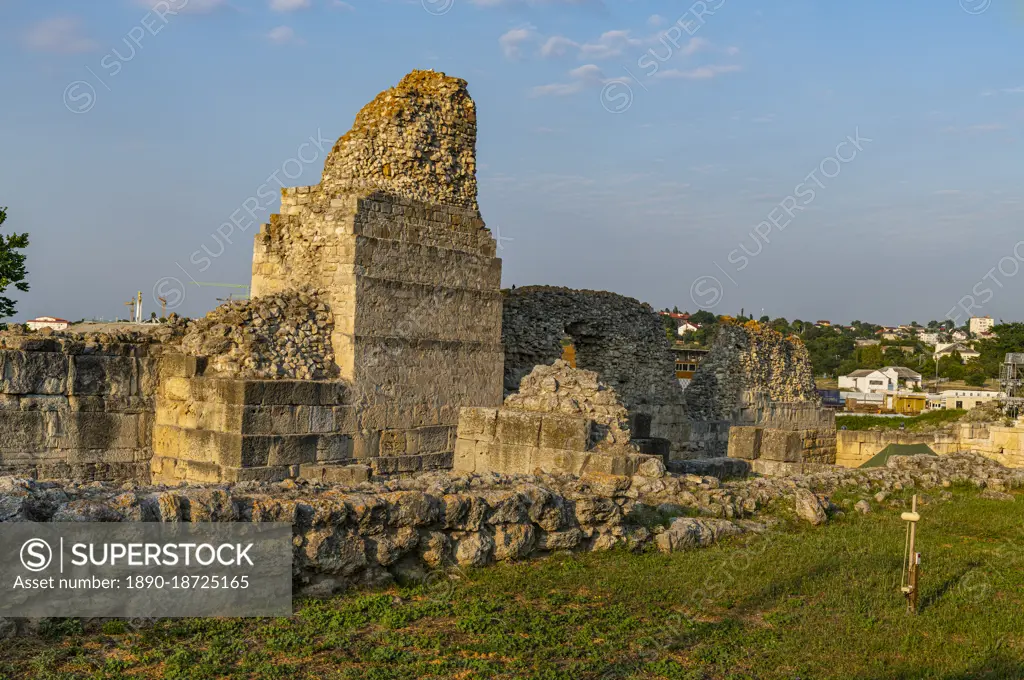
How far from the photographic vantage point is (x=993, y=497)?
12203 millimetres

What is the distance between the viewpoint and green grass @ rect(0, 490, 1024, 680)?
4977 mm

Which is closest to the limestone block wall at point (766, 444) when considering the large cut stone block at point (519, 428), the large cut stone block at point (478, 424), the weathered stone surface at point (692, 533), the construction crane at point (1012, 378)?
the large cut stone block at point (478, 424)

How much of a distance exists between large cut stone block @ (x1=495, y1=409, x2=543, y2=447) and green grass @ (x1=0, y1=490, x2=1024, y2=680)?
336 centimetres

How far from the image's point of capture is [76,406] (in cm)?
1198

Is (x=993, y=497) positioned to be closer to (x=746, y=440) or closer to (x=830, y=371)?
(x=746, y=440)

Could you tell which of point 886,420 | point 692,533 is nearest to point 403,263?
point 692,533

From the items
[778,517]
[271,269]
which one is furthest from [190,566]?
[271,269]

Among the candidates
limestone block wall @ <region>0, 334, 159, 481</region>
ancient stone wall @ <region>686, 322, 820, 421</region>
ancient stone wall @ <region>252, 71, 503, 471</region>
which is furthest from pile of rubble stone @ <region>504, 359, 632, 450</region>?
ancient stone wall @ <region>686, 322, 820, 421</region>

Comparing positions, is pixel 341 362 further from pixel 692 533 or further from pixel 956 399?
pixel 956 399

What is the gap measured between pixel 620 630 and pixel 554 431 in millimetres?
4973

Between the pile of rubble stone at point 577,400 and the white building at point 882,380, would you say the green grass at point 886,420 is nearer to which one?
the white building at point 882,380

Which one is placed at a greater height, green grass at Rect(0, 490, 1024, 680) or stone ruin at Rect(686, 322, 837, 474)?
stone ruin at Rect(686, 322, 837, 474)

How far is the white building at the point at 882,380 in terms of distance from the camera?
73688 mm

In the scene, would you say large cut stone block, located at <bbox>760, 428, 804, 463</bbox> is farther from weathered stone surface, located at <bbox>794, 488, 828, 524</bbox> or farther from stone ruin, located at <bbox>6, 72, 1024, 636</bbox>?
weathered stone surface, located at <bbox>794, 488, 828, 524</bbox>
